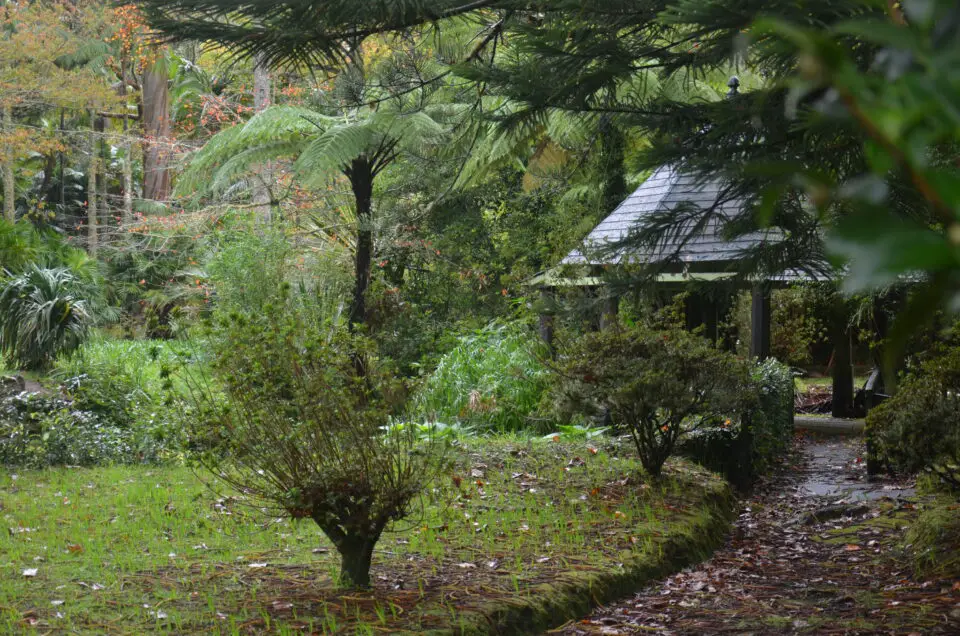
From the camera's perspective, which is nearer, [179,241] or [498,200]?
[498,200]

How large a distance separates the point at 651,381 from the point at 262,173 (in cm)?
1179

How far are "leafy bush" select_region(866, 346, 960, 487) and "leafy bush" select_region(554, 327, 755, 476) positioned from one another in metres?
1.12

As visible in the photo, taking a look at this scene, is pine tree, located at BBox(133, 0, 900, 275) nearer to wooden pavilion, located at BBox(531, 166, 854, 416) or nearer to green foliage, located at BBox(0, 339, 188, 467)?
wooden pavilion, located at BBox(531, 166, 854, 416)

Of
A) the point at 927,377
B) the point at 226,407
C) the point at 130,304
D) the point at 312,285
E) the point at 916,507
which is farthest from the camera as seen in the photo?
the point at 130,304

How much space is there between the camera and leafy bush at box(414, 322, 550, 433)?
30.6 feet

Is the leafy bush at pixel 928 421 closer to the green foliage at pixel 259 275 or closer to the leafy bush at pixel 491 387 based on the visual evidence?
the leafy bush at pixel 491 387

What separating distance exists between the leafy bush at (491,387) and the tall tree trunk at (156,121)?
12484 millimetres

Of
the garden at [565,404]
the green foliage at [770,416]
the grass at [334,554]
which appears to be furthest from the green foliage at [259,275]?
the green foliage at [770,416]

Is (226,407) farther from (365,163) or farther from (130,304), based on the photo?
(130,304)

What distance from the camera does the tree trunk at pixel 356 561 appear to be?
3.98m

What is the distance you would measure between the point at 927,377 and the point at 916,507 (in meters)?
1.10

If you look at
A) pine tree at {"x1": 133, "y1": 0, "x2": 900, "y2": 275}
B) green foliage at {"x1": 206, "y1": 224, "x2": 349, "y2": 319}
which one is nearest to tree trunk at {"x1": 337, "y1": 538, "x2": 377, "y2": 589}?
pine tree at {"x1": 133, "y1": 0, "x2": 900, "y2": 275}

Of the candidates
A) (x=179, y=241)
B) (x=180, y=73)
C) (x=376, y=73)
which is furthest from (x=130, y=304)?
(x=376, y=73)

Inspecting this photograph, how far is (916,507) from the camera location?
6277 millimetres
